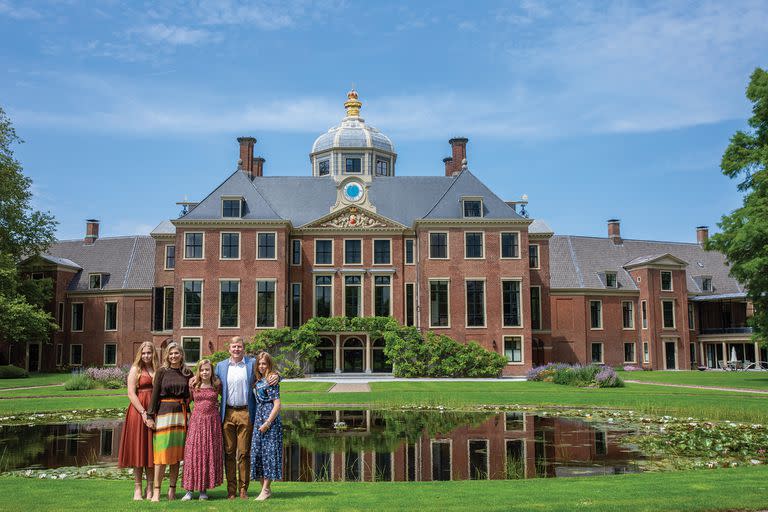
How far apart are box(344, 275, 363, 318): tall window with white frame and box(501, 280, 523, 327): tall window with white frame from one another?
8280mm

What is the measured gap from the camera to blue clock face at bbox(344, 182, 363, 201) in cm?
4172

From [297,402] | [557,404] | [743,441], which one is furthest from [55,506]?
[557,404]

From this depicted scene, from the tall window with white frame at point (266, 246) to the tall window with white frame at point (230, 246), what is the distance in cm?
117

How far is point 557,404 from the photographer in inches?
862

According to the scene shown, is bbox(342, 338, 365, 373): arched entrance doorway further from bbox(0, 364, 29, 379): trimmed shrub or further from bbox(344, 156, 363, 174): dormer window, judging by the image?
bbox(0, 364, 29, 379): trimmed shrub

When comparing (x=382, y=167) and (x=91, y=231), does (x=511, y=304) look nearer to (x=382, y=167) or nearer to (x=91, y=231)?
(x=382, y=167)

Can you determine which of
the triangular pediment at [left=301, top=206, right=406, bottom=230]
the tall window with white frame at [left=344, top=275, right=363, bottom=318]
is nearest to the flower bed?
the tall window with white frame at [left=344, top=275, right=363, bottom=318]

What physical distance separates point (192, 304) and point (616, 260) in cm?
3096

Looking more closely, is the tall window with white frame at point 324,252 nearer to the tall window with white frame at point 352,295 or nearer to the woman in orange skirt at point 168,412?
the tall window with white frame at point 352,295

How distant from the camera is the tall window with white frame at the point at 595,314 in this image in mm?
48750

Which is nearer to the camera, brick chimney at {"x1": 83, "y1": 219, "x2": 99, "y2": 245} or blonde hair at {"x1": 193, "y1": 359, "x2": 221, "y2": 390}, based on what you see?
blonde hair at {"x1": 193, "y1": 359, "x2": 221, "y2": 390}

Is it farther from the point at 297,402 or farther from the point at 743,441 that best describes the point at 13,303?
the point at 743,441

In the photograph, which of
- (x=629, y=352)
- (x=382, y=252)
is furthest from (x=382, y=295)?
(x=629, y=352)

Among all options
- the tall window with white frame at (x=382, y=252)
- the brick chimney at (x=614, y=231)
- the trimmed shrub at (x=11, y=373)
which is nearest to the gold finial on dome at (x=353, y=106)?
the tall window with white frame at (x=382, y=252)
